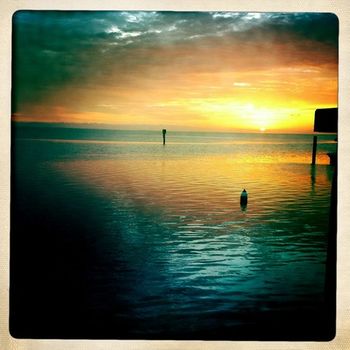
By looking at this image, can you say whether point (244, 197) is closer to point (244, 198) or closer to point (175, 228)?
point (244, 198)

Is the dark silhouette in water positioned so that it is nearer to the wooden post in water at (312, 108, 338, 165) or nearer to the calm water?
the calm water

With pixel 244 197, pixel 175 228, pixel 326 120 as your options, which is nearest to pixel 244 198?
pixel 244 197

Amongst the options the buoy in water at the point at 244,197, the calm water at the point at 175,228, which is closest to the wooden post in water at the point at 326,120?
the calm water at the point at 175,228

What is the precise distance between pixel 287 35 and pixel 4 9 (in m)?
1.50

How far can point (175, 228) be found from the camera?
2754 millimetres

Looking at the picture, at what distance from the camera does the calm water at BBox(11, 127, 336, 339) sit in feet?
8.56

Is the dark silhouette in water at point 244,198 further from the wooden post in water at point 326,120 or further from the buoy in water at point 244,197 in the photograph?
the wooden post in water at point 326,120

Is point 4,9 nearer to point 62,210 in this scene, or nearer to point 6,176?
point 6,176

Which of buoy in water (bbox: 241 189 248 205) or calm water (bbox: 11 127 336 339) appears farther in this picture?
buoy in water (bbox: 241 189 248 205)

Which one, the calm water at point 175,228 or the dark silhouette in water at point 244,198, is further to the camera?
the dark silhouette in water at point 244,198

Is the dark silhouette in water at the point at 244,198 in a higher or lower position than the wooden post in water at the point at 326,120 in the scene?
lower

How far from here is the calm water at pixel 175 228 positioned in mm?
2609

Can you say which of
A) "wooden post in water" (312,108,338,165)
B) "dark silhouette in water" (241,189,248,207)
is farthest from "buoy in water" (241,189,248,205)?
"wooden post in water" (312,108,338,165)

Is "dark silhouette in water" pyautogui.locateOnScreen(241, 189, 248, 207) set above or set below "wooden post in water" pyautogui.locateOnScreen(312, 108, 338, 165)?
below
